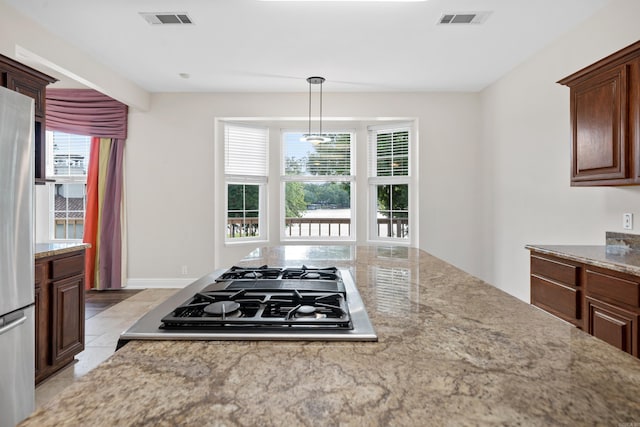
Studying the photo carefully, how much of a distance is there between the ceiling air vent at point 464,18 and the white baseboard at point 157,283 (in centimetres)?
435

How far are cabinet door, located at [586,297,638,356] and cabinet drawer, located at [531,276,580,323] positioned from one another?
0.11m

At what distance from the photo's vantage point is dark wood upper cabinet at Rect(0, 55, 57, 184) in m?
2.41

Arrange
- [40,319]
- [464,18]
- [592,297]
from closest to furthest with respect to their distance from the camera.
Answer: [592,297] → [40,319] → [464,18]

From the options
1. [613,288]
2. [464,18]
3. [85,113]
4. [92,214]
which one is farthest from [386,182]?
[85,113]

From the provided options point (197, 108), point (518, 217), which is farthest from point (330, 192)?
point (518, 217)

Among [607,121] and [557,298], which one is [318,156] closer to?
[607,121]

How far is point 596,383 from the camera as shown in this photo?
0.64m

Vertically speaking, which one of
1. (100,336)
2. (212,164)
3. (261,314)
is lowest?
(100,336)

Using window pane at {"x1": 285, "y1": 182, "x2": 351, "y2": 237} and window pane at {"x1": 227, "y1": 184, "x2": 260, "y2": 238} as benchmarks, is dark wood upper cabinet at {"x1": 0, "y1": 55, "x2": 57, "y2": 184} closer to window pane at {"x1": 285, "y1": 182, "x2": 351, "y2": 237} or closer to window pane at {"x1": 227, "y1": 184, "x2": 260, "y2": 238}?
window pane at {"x1": 227, "y1": 184, "x2": 260, "y2": 238}

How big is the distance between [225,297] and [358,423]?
0.69 m

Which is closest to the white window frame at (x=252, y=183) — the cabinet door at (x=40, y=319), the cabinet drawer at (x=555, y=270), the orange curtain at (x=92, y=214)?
the orange curtain at (x=92, y=214)

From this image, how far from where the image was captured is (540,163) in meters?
3.69

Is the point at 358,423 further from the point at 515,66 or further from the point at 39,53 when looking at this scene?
the point at 515,66

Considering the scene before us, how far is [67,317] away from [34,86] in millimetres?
1660
